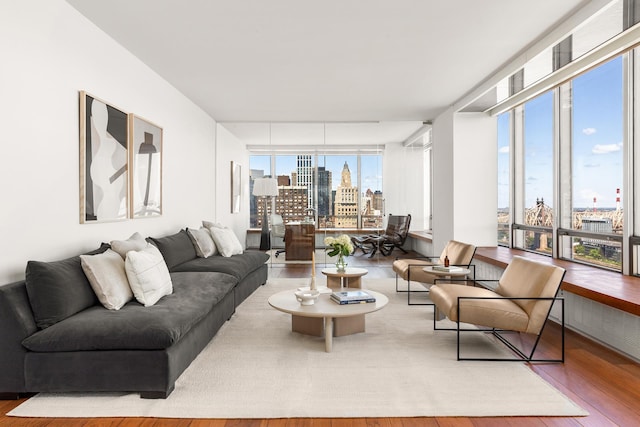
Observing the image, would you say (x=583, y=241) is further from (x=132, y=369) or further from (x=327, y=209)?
(x=132, y=369)

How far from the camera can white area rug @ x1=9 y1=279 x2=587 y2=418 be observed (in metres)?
2.39

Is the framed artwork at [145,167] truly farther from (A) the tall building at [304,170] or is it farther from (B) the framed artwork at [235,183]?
(A) the tall building at [304,170]

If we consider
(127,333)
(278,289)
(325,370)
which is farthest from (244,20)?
(278,289)

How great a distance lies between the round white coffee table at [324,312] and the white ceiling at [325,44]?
2520mm

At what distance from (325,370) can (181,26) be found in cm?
325

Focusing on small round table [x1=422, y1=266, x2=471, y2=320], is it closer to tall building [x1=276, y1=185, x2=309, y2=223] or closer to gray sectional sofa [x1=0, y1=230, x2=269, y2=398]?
gray sectional sofa [x1=0, y1=230, x2=269, y2=398]

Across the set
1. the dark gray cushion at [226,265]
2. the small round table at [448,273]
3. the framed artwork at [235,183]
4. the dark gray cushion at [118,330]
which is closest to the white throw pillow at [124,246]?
the dark gray cushion at [118,330]

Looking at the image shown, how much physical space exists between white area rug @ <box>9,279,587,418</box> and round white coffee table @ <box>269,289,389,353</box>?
9 cm

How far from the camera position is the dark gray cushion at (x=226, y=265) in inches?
183

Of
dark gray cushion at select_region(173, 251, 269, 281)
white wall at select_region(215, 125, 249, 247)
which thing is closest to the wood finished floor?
dark gray cushion at select_region(173, 251, 269, 281)

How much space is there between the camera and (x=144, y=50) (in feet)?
14.1

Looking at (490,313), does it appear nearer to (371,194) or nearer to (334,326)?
(334,326)

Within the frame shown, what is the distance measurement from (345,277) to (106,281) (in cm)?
287

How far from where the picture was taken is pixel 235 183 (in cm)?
795
